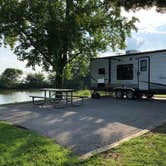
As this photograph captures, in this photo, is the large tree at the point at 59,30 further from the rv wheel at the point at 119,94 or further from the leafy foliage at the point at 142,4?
the leafy foliage at the point at 142,4

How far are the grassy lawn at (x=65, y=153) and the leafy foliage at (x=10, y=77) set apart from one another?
40.3 meters

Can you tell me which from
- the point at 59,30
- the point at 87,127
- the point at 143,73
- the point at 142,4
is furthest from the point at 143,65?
the point at 87,127

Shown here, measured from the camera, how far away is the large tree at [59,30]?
18.4 metres

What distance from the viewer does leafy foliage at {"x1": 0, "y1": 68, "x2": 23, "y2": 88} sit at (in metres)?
46.0

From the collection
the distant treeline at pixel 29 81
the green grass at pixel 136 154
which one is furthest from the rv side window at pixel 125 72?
the distant treeline at pixel 29 81

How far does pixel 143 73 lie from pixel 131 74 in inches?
37.1

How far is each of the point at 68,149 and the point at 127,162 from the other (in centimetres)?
130

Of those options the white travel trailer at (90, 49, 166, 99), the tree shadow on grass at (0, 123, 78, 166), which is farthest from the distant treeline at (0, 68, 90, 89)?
the tree shadow on grass at (0, 123, 78, 166)

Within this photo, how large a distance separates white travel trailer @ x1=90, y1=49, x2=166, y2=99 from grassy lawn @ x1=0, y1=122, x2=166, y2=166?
30.7ft

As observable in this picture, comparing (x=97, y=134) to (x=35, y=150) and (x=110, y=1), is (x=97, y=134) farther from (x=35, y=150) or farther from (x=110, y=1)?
(x=110, y=1)

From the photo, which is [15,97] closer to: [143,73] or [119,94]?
[119,94]

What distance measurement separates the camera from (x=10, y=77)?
4872 cm

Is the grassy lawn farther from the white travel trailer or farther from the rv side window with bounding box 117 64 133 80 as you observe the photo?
the rv side window with bounding box 117 64 133 80

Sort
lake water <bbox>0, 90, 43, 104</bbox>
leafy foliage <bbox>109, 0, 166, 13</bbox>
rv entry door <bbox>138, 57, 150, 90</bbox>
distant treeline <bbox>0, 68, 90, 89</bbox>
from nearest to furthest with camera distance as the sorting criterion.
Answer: leafy foliage <bbox>109, 0, 166, 13</bbox>
rv entry door <bbox>138, 57, 150, 90</bbox>
lake water <bbox>0, 90, 43, 104</bbox>
distant treeline <bbox>0, 68, 90, 89</bbox>
